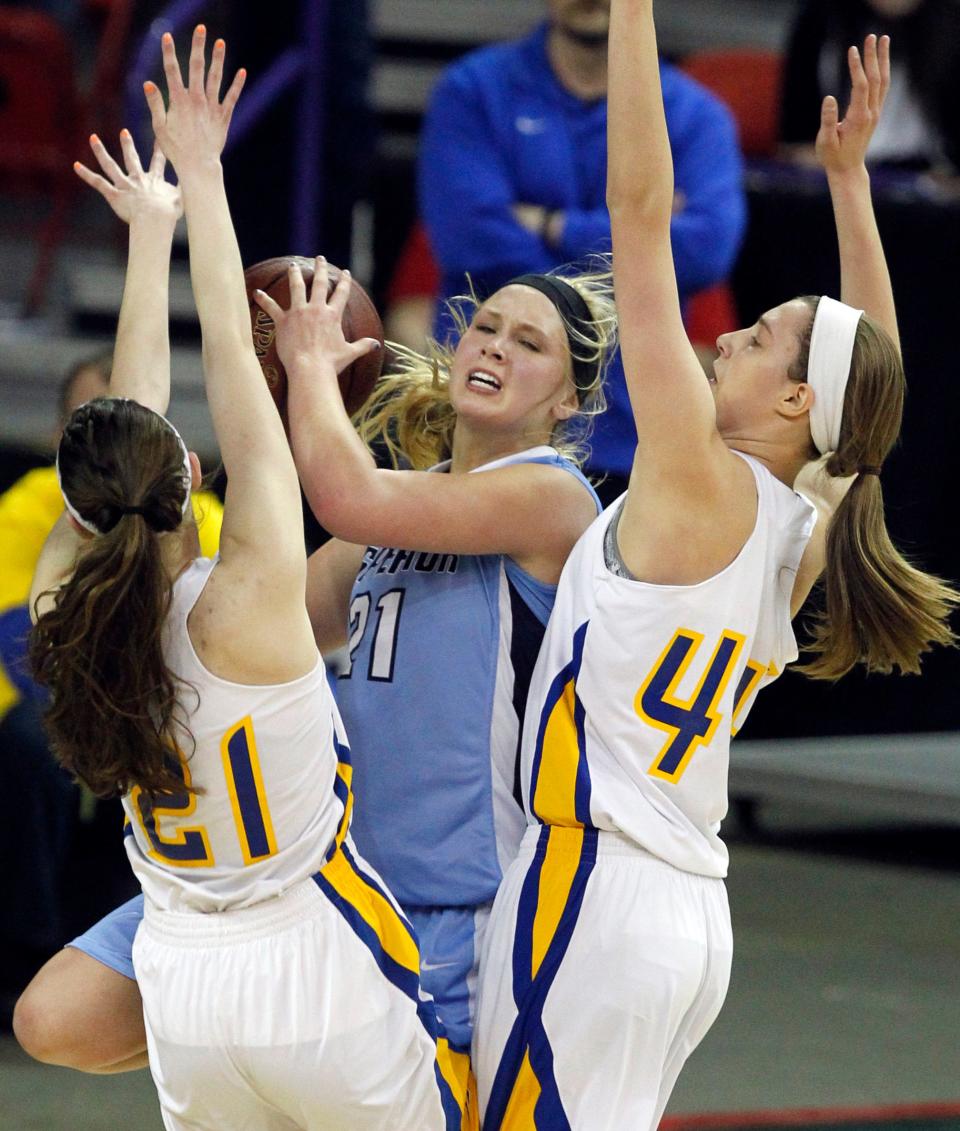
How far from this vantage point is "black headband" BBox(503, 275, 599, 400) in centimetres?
323

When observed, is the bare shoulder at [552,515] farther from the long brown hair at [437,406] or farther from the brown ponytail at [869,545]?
the brown ponytail at [869,545]

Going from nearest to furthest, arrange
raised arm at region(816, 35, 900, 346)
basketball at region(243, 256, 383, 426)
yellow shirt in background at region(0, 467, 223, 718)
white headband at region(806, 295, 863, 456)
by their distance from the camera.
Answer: white headband at region(806, 295, 863, 456)
basketball at region(243, 256, 383, 426)
raised arm at region(816, 35, 900, 346)
yellow shirt in background at region(0, 467, 223, 718)

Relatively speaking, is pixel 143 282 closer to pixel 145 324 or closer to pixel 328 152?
pixel 145 324

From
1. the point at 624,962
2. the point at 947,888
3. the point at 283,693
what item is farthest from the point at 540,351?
the point at 947,888

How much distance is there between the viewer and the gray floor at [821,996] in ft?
14.8

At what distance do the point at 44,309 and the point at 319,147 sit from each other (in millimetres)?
2226

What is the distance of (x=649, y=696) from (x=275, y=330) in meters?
0.84

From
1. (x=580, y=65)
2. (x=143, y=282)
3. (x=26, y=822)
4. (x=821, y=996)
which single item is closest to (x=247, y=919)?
(x=143, y=282)

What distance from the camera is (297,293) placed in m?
3.03

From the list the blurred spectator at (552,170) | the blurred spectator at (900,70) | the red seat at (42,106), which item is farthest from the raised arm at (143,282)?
the red seat at (42,106)

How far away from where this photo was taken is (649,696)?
2.82 meters

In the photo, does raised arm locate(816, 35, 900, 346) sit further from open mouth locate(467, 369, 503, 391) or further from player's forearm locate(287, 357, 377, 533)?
player's forearm locate(287, 357, 377, 533)

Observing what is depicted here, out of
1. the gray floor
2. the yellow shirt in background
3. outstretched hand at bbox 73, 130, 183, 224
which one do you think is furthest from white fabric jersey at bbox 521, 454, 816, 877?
the yellow shirt in background

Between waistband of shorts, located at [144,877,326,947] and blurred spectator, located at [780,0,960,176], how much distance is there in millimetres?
4896
